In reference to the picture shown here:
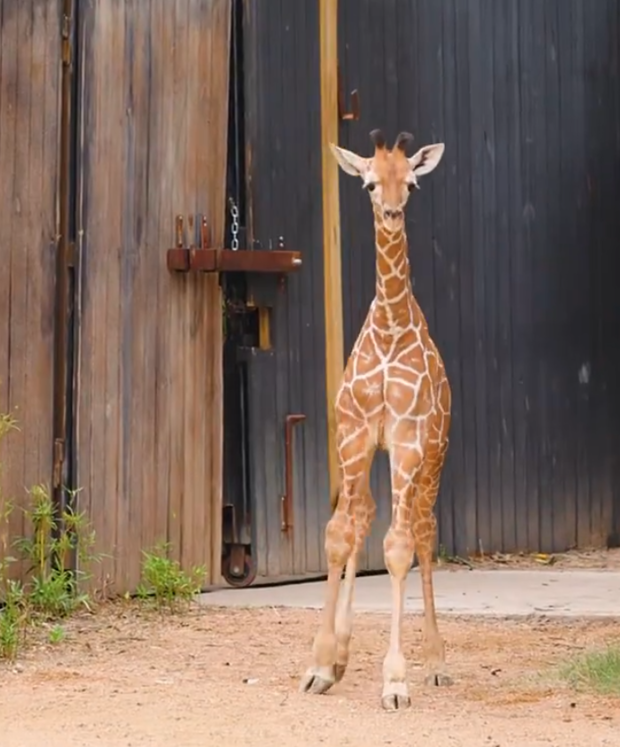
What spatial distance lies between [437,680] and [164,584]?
2.33 metres

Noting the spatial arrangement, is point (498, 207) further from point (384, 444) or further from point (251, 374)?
point (384, 444)

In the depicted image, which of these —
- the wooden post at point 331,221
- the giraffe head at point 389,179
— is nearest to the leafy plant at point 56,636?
the wooden post at point 331,221

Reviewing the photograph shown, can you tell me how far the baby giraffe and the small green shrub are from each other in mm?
2045

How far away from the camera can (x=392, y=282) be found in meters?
7.23

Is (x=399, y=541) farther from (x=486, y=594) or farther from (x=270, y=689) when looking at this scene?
(x=486, y=594)

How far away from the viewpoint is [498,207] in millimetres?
11219

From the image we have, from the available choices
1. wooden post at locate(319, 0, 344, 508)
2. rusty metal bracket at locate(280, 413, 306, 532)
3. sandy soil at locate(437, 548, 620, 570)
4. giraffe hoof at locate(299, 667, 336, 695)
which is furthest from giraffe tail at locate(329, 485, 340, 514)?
giraffe hoof at locate(299, 667, 336, 695)

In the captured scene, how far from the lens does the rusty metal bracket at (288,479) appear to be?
989 centimetres

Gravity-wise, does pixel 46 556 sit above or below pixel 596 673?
above

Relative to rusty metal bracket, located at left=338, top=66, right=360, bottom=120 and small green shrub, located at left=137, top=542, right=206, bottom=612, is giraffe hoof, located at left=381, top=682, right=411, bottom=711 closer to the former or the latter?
small green shrub, located at left=137, top=542, right=206, bottom=612

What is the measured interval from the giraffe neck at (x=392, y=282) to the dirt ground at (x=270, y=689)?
158 cm

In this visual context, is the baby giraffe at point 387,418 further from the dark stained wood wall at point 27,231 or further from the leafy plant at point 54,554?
the dark stained wood wall at point 27,231

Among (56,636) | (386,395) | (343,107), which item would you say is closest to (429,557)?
(386,395)

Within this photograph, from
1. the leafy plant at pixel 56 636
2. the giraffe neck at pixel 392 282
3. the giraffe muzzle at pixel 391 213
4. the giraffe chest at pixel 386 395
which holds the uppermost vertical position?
the giraffe muzzle at pixel 391 213
